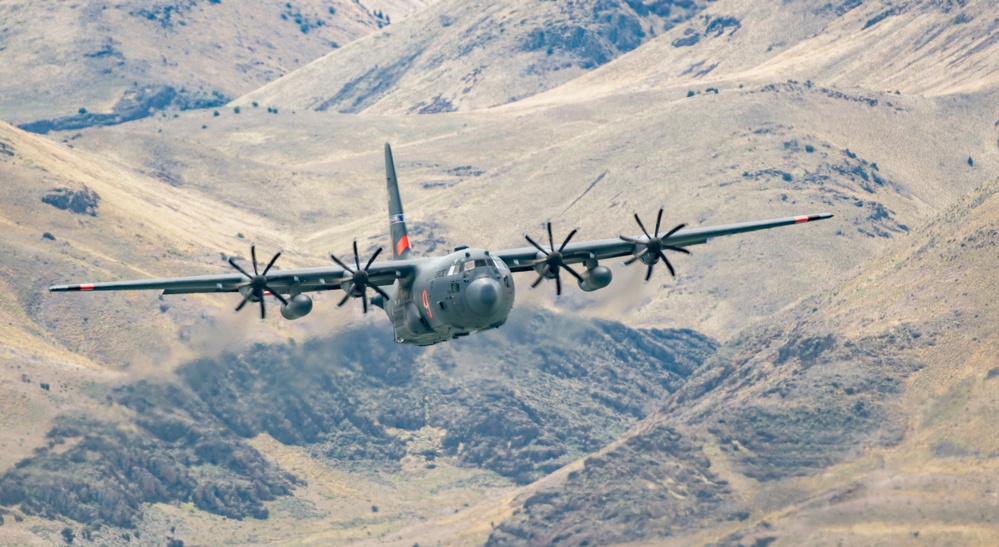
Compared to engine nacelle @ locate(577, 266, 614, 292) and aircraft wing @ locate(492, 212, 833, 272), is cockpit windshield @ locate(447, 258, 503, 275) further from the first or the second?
engine nacelle @ locate(577, 266, 614, 292)

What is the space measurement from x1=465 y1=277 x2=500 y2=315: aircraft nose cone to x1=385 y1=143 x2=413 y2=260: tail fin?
2154 cm

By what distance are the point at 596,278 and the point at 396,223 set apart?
79.9 feet

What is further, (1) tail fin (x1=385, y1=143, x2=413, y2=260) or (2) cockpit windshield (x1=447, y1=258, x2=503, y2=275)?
(1) tail fin (x1=385, y1=143, x2=413, y2=260)

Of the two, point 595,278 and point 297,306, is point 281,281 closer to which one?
point 297,306

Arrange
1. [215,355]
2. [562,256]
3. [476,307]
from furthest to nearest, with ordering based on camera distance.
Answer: [215,355], [562,256], [476,307]

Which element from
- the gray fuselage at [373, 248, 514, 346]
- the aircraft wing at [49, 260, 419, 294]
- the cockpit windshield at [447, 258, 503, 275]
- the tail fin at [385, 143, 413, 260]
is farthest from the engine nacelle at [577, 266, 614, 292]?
the tail fin at [385, 143, 413, 260]

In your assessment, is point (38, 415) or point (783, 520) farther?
point (38, 415)

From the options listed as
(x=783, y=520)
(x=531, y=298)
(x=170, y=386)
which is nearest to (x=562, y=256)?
(x=531, y=298)

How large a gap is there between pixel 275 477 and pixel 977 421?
281ft

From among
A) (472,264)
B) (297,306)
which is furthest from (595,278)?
(297,306)

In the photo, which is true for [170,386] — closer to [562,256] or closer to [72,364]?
[72,364]

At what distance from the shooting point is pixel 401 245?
9762 centimetres

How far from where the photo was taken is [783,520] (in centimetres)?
16350

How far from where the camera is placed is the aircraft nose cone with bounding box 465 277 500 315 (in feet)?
238
